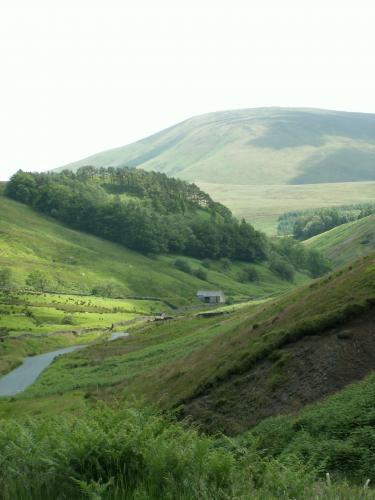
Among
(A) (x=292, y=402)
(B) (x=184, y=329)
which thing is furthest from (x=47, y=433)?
(B) (x=184, y=329)

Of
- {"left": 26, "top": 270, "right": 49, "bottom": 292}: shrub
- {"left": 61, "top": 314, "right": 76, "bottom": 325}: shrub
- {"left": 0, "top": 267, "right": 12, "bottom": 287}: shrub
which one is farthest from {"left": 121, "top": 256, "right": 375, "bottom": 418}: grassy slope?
{"left": 26, "top": 270, "right": 49, "bottom": 292}: shrub

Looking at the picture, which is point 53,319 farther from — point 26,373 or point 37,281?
point 37,281

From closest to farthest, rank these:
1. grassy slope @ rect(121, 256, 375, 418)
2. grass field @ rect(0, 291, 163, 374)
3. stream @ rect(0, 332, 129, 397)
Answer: grassy slope @ rect(121, 256, 375, 418)
stream @ rect(0, 332, 129, 397)
grass field @ rect(0, 291, 163, 374)

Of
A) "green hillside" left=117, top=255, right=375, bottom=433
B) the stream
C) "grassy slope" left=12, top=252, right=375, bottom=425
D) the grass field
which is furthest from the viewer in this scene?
the grass field

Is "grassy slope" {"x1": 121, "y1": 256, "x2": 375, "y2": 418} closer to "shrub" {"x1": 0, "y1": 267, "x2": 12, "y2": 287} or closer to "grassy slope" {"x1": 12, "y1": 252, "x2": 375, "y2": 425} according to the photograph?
"grassy slope" {"x1": 12, "y1": 252, "x2": 375, "y2": 425}

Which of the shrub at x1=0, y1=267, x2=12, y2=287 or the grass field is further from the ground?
the shrub at x1=0, y1=267, x2=12, y2=287

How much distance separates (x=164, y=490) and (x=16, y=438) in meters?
4.34

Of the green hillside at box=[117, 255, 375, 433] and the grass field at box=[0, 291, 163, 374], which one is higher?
the green hillside at box=[117, 255, 375, 433]

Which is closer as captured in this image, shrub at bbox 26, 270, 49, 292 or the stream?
the stream

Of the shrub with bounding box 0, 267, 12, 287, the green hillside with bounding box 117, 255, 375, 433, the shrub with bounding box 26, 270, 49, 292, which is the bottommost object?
the shrub with bounding box 26, 270, 49, 292

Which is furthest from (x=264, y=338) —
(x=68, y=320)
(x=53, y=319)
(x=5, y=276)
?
(x=5, y=276)

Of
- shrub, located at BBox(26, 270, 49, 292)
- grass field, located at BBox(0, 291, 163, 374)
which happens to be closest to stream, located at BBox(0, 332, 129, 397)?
grass field, located at BBox(0, 291, 163, 374)

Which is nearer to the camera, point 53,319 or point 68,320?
point 53,319

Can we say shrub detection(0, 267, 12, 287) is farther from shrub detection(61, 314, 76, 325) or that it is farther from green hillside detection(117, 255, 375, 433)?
green hillside detection(117, 255, 375, 433)
